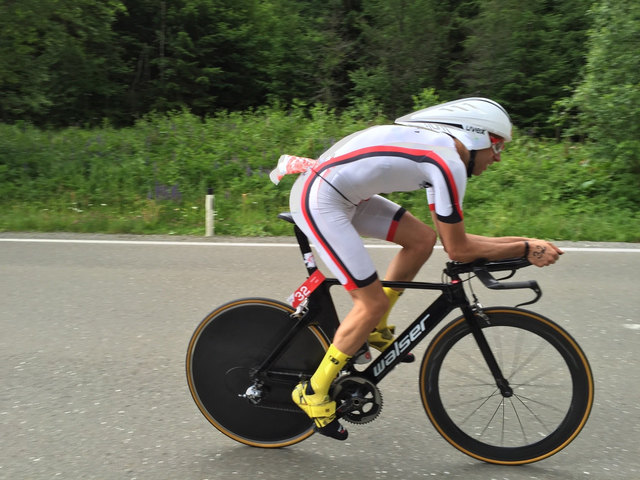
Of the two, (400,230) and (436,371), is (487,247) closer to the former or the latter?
(400,230)

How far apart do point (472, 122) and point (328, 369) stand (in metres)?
1.32

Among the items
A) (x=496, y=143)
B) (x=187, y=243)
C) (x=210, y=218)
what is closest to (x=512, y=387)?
(x=496, y=143)

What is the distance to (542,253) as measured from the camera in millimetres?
2721

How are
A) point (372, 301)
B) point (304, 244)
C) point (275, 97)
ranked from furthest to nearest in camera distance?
point (275, 97)
point (304, 244)
point (372, 301)

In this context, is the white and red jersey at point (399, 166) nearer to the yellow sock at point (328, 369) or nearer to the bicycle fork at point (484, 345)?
the bicycle fork at point (484, 345)

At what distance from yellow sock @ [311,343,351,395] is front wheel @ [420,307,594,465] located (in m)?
0.42

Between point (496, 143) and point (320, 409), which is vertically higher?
point (496, 143)

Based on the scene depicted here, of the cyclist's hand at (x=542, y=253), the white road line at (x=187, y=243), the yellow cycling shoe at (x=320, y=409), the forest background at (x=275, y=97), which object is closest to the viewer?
the cyclist's hand at (x=542, y=253)

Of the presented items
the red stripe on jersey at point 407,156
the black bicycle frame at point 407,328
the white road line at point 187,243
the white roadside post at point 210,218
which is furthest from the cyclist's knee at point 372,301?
the white roadside post at point 210,218

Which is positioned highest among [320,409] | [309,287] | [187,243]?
[309,287]

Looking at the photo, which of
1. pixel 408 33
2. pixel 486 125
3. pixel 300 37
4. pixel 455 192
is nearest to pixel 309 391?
pixel 455 192

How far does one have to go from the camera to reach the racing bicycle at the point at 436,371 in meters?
2.94

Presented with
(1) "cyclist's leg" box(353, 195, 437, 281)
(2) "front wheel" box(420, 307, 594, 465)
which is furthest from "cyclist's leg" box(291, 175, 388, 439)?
(2) "front wheel" box(420, 307, 594, 465)

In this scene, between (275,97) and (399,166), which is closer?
(399,166)
